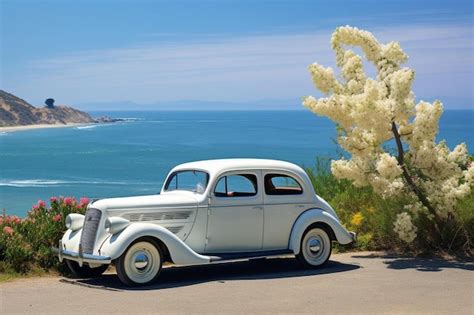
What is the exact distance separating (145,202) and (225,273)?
168 cm

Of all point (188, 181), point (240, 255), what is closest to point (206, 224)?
point (240, 255)

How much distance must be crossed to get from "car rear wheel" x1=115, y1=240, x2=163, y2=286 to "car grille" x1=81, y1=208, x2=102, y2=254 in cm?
54

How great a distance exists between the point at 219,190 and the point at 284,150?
287 ft

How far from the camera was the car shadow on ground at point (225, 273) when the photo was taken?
34.9 feet

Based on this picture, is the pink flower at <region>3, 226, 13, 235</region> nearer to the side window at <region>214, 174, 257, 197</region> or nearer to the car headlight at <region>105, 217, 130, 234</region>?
the car headlight at <region>105, 217, 130, 234</region>

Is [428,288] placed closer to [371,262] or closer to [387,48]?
[371,262]

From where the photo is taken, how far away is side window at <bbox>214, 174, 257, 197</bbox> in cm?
1126

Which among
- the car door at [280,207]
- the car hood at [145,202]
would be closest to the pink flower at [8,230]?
the car hood at [145,202]

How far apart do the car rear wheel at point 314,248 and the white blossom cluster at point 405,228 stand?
4.19 ft

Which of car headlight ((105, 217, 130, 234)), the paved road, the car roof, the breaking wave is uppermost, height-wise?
the breaking wave

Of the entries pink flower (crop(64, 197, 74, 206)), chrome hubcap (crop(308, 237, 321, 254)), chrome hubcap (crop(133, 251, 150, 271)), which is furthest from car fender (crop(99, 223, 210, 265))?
pink flower (crop(64, 197, 74, 206))

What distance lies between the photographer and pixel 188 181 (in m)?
11.5

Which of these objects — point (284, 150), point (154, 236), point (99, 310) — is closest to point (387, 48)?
point (154, 236)

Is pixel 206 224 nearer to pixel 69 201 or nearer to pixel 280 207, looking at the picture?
pixel 280 207
